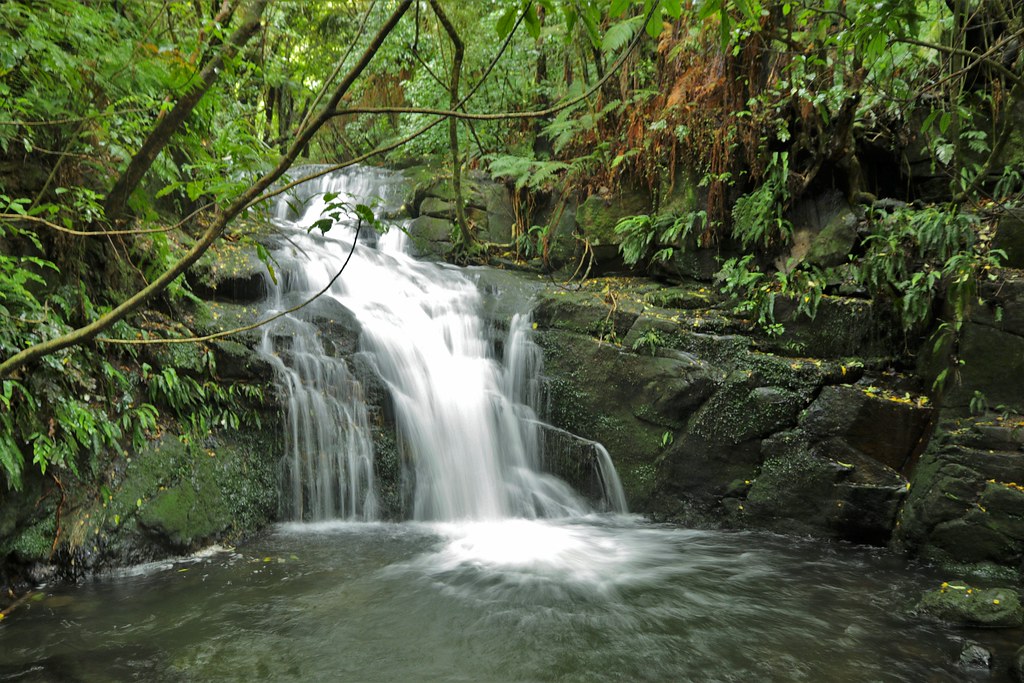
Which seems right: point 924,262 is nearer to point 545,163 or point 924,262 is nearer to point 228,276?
point 545,163

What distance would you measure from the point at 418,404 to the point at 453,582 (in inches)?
103

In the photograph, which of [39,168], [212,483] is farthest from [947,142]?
[39,168]

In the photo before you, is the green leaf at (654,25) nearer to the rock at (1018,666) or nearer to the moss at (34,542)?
the rock at (1018,666)

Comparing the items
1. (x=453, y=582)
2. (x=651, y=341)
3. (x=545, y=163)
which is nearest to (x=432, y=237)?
(x=545, y=163)

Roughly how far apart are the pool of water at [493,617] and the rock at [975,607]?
126mm

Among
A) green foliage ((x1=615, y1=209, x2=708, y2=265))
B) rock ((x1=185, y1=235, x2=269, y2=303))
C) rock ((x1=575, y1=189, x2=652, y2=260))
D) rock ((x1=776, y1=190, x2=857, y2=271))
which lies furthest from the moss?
rock ((x1=776, y1=190, x2=857, y2=271))

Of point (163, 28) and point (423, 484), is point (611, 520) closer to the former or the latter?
point (423, 484)

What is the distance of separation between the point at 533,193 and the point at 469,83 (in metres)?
2.39

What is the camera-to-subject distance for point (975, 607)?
4391 mm

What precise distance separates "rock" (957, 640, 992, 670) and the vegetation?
10.9 ft

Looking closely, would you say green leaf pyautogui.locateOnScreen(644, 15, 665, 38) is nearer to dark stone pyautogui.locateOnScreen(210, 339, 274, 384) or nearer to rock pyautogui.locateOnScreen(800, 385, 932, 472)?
rock pyautogui.locateOnScreen(800, 385, 932, 472)

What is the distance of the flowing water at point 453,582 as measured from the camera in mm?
3918

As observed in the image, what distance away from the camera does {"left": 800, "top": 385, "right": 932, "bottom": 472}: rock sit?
609cm

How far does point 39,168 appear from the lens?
521 centimetres
